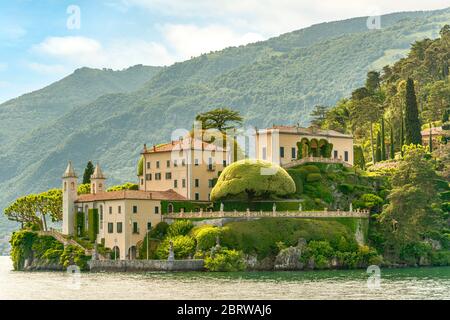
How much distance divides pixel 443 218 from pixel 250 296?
45.5 m

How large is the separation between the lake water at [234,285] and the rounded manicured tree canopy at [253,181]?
44.3 ft

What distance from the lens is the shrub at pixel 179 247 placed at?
302ft

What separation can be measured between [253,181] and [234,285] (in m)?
27.1

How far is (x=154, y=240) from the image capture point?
9688cm

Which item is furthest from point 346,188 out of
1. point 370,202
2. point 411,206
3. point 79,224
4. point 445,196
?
point 79,224

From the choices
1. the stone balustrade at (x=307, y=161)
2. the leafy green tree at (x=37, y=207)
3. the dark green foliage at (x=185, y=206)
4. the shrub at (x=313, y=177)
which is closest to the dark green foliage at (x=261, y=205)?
the dark green foliage at (x=185, y=206)

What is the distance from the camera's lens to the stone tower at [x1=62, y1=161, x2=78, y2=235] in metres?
104

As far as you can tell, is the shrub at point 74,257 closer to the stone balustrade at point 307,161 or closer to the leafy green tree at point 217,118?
the stone balustrade at point 307,161

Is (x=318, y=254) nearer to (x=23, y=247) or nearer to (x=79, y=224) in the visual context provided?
(x=79, y=224)

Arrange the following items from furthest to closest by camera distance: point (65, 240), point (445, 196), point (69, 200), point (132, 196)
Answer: point (445, 196) < point (69, 200) < point (65, 240) < point (132, 196)

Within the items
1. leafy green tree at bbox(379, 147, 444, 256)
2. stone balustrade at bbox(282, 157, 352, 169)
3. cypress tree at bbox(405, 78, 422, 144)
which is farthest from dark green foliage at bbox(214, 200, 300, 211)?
cypress tree at bbox(405, 78, 422, 144)

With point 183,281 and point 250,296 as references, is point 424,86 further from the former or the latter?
point 250,296

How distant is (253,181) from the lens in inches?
3878
